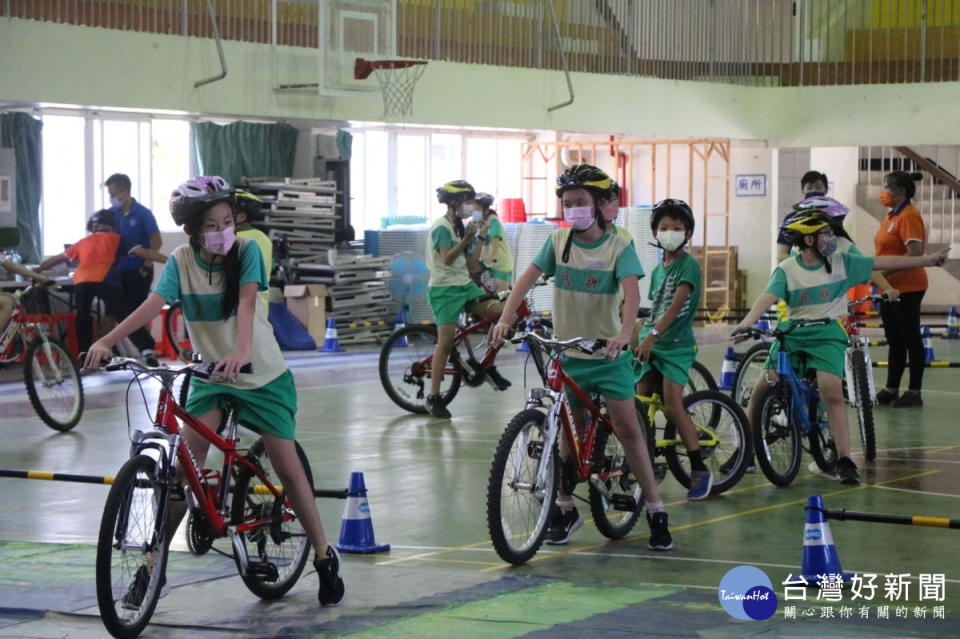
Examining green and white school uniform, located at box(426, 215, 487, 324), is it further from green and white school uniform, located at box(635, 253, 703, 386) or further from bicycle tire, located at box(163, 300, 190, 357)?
bicycle tire, located at box(163, 300, 190, 357)

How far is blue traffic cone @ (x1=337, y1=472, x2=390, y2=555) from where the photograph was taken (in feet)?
23.9

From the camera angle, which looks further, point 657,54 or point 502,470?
point 657,54

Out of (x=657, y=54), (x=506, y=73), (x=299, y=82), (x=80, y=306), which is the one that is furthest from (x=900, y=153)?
(x=80, y=306)

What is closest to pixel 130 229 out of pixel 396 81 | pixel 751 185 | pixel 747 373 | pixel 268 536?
pixel 396 81

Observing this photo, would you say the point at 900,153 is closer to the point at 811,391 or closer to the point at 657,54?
the point at 657,54

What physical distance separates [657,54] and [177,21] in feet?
26.5

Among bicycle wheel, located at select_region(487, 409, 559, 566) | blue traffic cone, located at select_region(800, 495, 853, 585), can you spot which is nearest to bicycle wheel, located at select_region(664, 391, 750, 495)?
bicycle wheel, located at select_region(487, 409, 559, 566)

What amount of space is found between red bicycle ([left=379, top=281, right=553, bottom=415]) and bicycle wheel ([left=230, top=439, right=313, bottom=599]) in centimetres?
585

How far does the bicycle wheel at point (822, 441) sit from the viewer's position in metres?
9.52

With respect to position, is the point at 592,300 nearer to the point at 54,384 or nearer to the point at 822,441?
the point at 822,441

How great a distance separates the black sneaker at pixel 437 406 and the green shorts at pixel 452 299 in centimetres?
66

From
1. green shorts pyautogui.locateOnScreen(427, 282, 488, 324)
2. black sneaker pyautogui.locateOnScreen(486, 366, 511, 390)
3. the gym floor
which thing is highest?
green shorts pyautogui.locateOnScreen(427, 282, 488, 324)

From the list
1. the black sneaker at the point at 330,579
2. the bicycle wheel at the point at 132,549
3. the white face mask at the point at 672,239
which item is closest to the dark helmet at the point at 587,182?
the white face mask at the point at 672,239

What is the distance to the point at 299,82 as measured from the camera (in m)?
18.4
